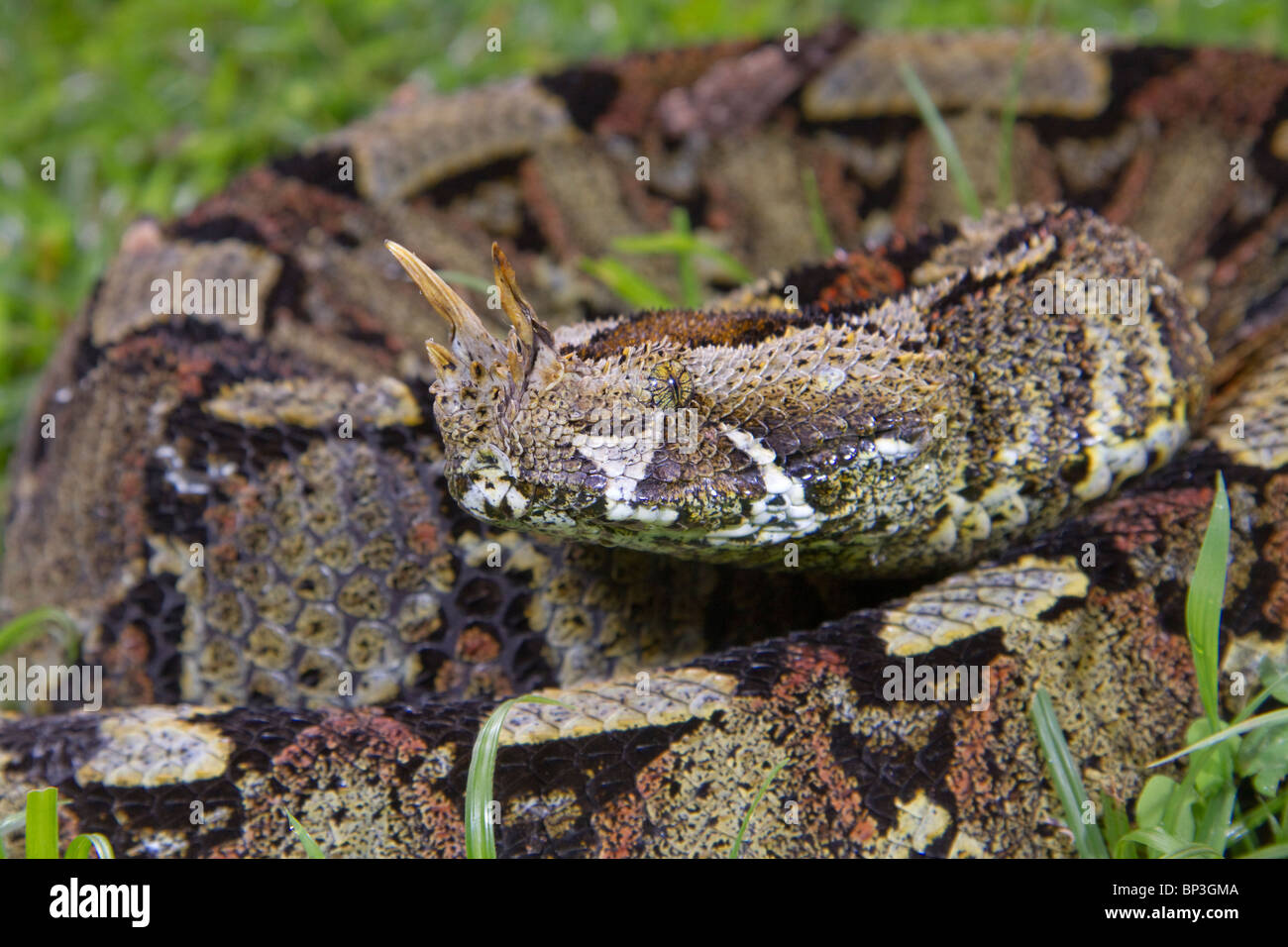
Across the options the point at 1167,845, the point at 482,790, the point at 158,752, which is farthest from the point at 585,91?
the point at 1167,845

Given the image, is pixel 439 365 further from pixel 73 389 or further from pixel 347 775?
pixel 73 389

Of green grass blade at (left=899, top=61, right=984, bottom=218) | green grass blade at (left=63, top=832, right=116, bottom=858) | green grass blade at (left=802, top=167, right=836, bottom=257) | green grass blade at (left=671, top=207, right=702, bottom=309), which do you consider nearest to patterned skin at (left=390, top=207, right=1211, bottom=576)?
green grass blade at (left=63, top=832, right=116, bottom=858)

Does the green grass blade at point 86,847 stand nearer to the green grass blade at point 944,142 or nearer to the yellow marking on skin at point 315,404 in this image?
the yellow marking on skin at point 315,404

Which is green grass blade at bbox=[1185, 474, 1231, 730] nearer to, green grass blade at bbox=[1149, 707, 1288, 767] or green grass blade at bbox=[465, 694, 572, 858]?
green grass blade at bbox=[1149, 707, 1288, 767]
